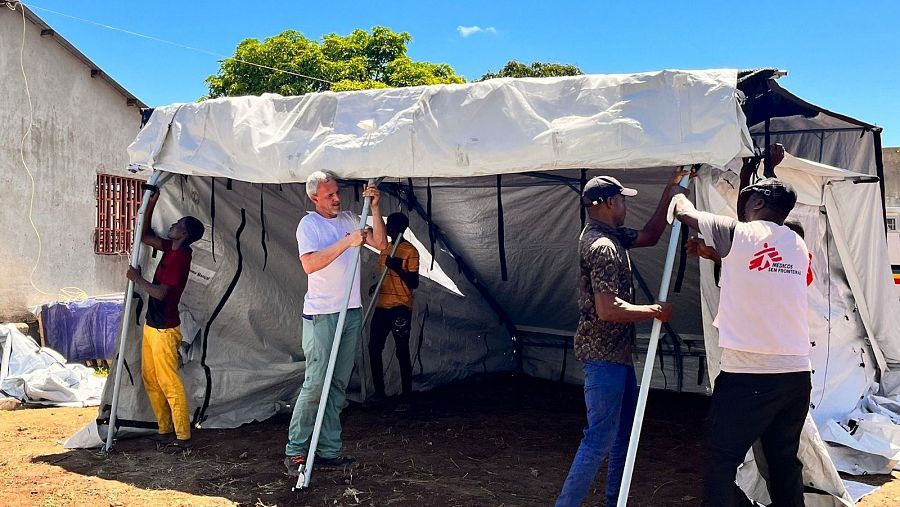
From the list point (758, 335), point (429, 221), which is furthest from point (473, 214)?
point (758, 335)

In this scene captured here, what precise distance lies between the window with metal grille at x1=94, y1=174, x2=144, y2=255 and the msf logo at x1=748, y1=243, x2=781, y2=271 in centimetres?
896

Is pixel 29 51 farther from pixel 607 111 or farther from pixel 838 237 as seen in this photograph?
pixel 838 237

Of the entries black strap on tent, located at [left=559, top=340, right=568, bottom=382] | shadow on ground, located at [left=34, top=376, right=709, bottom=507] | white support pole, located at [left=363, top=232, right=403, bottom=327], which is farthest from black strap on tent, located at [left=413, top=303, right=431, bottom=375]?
black strap on tent, located at [left=559, top=340, right=568, bottom=382]

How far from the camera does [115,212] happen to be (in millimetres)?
10367

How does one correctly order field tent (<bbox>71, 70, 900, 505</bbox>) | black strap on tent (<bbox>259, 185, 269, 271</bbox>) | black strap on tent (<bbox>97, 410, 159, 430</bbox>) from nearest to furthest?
field tent (<bbox>71, 70, 900, 505</bbox>), black strap on tent (<bbox>97, 410, 159, 430</bbox>), black strap on tent (<bbox>259, 185, 269, 271</bbox>)

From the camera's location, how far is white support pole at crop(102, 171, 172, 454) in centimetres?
534

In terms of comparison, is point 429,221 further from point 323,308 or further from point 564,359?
point 323,308

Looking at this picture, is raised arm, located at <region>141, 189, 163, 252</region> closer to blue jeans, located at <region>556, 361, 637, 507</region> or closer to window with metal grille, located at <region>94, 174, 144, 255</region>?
blue jeans, located at <region>556, 361, 637, 507</region>

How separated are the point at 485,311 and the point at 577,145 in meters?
4.06

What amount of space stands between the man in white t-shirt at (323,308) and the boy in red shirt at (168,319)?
1343 millimetres

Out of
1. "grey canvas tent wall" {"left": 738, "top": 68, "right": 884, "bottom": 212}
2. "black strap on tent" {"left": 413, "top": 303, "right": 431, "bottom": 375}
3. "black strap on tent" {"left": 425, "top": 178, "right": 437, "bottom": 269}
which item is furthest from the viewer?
"black strap on tent" {"left": 413, "top": 303, "right": 431, "bottom": 375}

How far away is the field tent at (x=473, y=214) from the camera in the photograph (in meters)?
3.83

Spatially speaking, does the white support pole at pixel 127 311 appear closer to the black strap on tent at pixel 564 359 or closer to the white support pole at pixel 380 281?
the white support pole at pixel 380 281

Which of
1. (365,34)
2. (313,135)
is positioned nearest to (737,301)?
(313,135)
